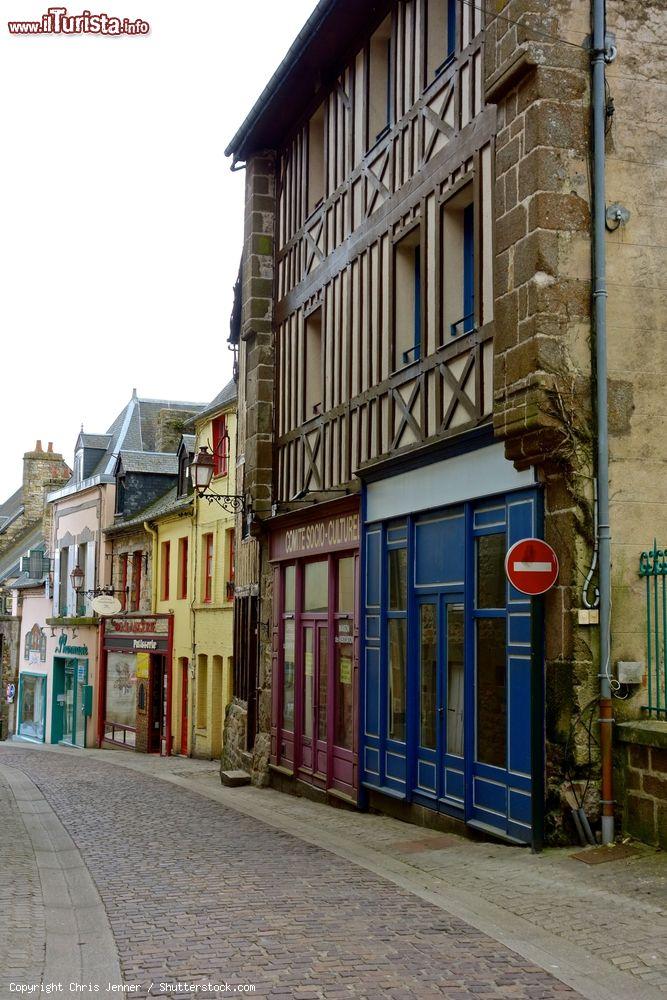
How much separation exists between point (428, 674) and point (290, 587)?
17.6 feet

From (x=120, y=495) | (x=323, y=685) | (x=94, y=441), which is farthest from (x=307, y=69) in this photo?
(x=94, y=441)

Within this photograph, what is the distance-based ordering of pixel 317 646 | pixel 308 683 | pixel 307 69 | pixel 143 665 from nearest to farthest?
pixel 317 646
pixel 308 683
pixel 307 69
pixel 143 665

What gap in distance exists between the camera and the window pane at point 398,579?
1276 cm

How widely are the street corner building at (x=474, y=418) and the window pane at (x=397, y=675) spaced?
0.04 meters

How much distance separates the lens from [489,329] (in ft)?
35.6

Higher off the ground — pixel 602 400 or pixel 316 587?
pixel 602 400

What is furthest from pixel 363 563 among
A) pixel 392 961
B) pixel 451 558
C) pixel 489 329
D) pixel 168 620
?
pixel 168 620

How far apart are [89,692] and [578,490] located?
28834mm

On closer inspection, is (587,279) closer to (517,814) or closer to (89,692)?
(517,814)

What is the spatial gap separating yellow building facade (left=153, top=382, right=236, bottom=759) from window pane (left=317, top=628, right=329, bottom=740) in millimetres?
10604

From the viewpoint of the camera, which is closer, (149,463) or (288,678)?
(288,678)

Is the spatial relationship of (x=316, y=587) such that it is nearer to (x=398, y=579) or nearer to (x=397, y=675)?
(x=398, y=579)

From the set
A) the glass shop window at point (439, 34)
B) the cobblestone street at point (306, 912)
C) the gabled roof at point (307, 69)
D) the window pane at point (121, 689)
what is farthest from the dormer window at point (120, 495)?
the glass shop window at point (439, 34)

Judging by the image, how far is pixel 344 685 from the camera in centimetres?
1473
